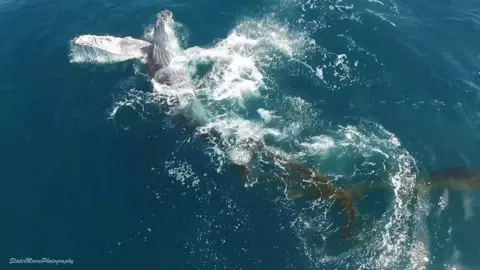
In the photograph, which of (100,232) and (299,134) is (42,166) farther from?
(299,134)

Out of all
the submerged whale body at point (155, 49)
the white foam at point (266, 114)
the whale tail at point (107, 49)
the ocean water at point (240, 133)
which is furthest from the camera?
the whale tail at point (107, 49)

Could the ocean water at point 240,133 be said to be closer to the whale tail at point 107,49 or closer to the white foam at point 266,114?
the white foam at point 266,114

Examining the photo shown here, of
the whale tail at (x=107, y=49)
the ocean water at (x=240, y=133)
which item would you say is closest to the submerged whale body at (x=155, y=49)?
the whale tail at (x=107, y=49)

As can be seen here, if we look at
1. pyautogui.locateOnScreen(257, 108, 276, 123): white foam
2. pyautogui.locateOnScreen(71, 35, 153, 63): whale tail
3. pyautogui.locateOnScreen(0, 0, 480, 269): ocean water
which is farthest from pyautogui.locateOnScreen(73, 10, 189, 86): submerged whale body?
pyautogui.locateOnScreen(257, 108, 276, 123): white foam

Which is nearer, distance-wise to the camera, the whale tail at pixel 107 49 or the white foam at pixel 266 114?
the white foam at pixel 266 114

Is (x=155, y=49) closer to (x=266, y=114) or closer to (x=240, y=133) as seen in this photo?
(x=240, y=133)

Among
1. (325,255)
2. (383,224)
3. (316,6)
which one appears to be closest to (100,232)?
(325,255)

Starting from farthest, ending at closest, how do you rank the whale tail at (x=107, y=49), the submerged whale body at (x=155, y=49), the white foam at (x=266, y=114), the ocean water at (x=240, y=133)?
the whale tail at (x=107, y=49) < the submerged whale body at (x=155, y=49) < the white foam at (x=266, y=114) < the ocean water at (x=240, y=133)

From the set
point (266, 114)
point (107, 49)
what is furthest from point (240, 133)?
point (107, 49)
